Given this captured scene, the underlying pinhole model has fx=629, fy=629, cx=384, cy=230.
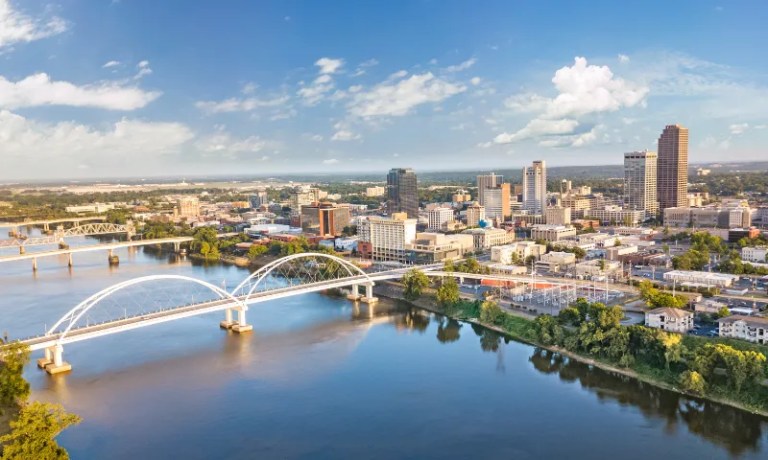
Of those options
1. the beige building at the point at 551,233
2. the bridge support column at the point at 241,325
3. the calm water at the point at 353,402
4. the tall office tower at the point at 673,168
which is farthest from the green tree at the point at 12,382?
the tall office tower at the point at 673,168

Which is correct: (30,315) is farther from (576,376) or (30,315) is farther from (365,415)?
(576,376)

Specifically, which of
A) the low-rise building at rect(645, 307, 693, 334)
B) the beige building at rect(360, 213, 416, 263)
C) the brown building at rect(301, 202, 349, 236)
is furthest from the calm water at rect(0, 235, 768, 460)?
the brown building at rect(301, 202, 349, 236)

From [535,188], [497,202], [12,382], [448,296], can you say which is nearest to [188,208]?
[497,202]

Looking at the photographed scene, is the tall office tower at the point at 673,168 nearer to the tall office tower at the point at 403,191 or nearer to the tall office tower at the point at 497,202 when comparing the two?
the tall office tower at the point at 497,202

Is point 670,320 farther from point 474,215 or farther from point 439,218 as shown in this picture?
point 474,215

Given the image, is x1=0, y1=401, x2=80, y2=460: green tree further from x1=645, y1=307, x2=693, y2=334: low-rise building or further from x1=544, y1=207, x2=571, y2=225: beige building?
x1=544, y1=207, x2=571, y2=225: beige building
